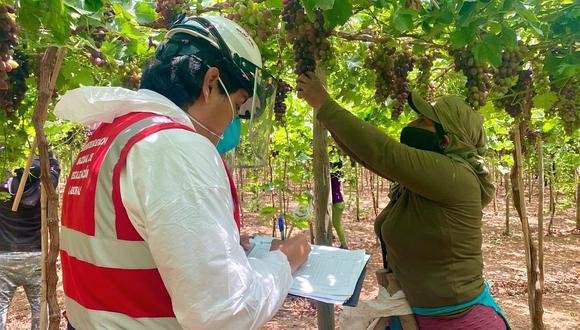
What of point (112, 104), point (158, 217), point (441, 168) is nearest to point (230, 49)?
point (112, 104)

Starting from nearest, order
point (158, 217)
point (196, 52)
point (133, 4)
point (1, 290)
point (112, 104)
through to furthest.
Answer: point (158, 217) < point (112, 104) < point (196, 52) < point (133, 4) < point (1, 290)

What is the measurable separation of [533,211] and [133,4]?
14504 mm

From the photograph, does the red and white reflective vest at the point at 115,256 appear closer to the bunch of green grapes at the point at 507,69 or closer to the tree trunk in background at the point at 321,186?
the tree trunk in background at the point at 321,186

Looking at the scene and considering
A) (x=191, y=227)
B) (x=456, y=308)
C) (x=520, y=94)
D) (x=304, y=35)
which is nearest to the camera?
(x=191, y=227)

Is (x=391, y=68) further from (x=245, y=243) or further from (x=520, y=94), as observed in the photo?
(x=245, y=243)

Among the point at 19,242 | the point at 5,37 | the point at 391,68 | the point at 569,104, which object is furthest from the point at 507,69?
the point at 19,242

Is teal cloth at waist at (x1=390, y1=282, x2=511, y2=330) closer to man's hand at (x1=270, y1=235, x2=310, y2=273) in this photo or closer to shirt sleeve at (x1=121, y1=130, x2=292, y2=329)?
man's hand at (x1=270, y1=235, x2=310, y2=273)

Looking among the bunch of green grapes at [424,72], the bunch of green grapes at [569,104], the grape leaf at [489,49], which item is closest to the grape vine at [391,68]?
the bunch of green grapes at [424,72]

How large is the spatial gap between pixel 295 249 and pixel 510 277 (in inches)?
287

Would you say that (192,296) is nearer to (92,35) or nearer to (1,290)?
(92,35)

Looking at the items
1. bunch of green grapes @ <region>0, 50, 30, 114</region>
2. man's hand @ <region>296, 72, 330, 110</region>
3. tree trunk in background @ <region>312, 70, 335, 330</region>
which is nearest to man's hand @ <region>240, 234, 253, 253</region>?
man's hand @ <region>296, 72, 330, 110</region>

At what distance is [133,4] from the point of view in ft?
8.13

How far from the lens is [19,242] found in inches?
164

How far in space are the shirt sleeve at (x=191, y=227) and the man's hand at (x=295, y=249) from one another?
0.34 metres
